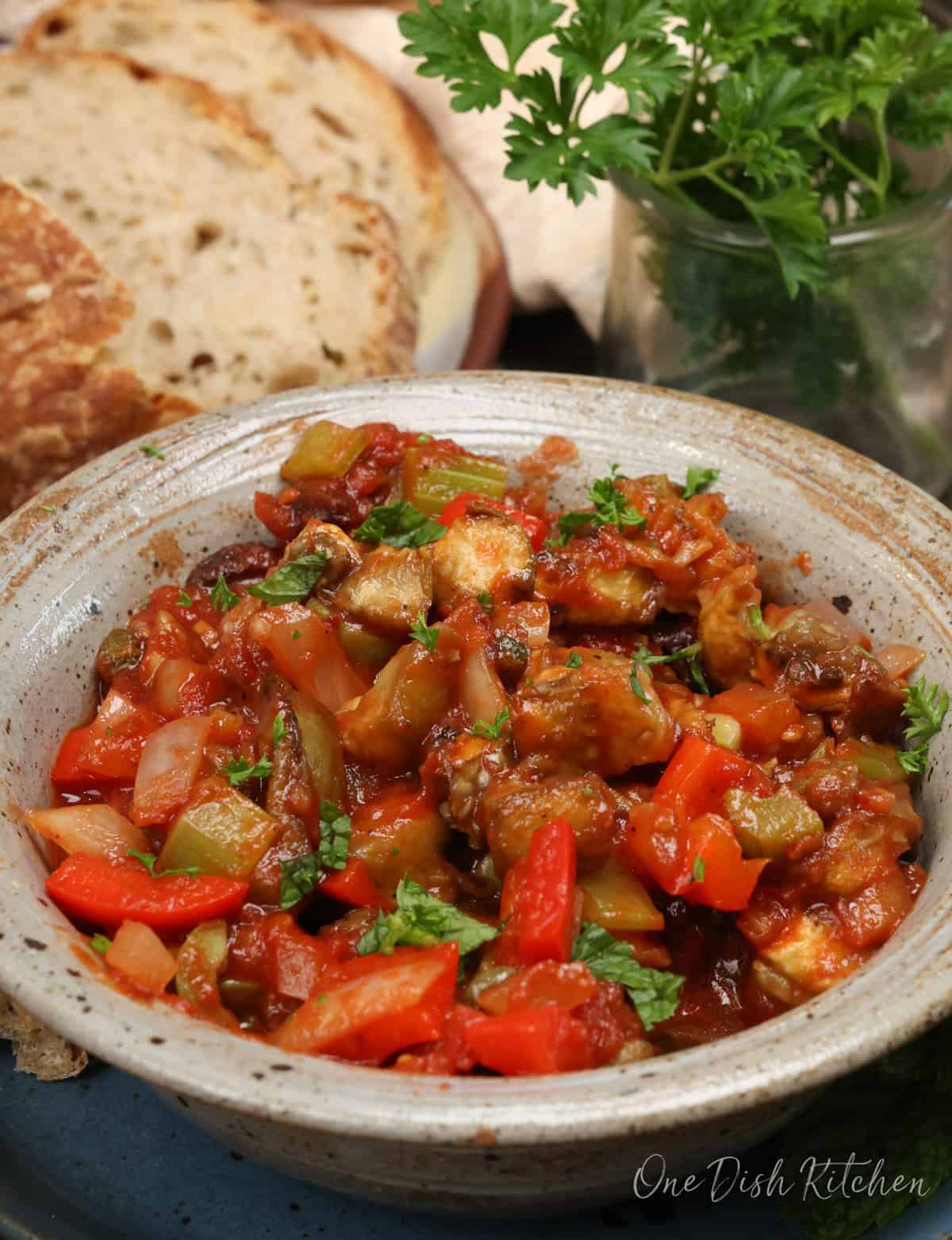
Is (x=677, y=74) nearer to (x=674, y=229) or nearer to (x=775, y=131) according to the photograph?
(x=775, y=131)

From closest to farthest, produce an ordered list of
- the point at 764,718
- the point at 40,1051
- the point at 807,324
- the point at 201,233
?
the point at 764,718, the point at 40,1051, the point at 807,324, the point at 201,233

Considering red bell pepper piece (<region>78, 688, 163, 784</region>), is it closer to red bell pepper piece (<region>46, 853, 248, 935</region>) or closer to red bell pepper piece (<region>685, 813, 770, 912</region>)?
red bell pepper piece (<region>46, 853, 248, 935</region>)

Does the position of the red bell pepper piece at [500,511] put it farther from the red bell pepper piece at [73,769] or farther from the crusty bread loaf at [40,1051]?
the crusty bread loaf at [40,1051]

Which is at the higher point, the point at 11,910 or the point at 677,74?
the point at 677,74

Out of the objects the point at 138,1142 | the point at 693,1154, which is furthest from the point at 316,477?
the point at 693,1154

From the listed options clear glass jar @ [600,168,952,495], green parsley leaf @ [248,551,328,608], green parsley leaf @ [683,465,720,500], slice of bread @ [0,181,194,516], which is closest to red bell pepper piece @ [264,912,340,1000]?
green parsley leaf @ [248,551,328,608]

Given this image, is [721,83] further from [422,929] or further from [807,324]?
[422,929]

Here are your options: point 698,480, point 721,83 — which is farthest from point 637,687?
point 721,83
